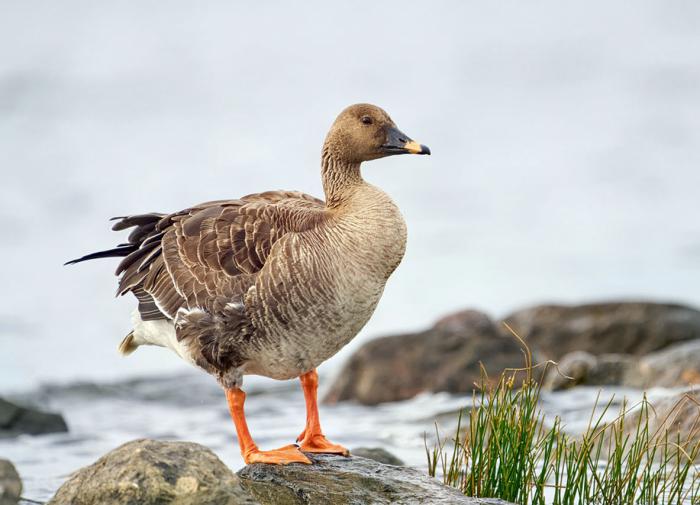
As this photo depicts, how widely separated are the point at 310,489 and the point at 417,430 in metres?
6.94

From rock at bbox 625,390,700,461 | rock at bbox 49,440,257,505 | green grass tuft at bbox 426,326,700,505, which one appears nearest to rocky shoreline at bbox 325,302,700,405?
rock at bbox 625,390,700,461

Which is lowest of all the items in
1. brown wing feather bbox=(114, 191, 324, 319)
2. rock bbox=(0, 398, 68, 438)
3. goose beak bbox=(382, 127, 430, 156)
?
rock bbox=(0, 398, 68, 438)

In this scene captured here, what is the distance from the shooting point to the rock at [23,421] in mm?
15969

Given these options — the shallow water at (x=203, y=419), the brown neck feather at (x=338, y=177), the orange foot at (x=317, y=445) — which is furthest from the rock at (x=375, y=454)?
the brown neck feather at (x=338, y=177)

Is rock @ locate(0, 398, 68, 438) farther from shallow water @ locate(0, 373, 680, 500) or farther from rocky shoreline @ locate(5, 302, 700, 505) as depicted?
shallow water @ locate(0, 373, 680, 500)

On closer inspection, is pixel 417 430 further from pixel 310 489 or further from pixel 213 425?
pixel 310 489

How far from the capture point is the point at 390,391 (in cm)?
1764

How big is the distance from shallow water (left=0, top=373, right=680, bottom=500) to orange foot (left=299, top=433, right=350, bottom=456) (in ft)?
8.94

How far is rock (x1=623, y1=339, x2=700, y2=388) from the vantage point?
15.7 meters

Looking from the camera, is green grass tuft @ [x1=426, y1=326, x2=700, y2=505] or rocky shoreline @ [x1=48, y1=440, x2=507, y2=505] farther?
green grass tuft @ [x1=426, y1=326, x2=700, y2=505]

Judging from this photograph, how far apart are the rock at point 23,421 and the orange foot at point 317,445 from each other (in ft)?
25.6

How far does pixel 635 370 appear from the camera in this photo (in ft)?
55.7

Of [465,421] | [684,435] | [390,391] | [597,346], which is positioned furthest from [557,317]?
[684,435]

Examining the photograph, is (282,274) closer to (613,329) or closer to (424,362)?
(424,362)
